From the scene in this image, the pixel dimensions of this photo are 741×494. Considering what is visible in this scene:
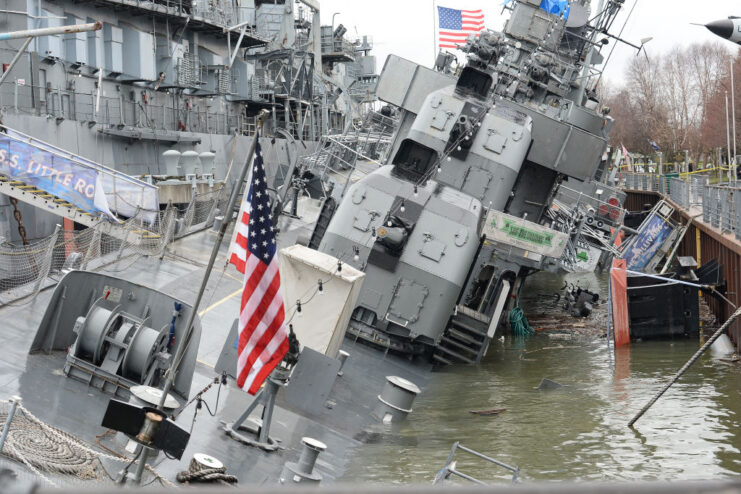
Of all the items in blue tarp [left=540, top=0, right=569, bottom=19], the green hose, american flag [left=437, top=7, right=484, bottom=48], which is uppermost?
blue tarp [left=540, top=0, right=569, bottom=19]

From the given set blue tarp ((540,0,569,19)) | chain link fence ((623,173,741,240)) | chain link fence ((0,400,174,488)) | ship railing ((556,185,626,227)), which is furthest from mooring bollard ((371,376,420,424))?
blue tarp ((540,0,569,19))

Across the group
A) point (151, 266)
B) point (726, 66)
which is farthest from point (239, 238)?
point (726, 66)

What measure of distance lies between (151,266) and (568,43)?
22892 millimetres

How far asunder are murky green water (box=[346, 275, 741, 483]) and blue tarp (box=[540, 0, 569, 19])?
16960 millimetres

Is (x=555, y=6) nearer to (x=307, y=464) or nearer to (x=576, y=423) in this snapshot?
(x=576, y=423)

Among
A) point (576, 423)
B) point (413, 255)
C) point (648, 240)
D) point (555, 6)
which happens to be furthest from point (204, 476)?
point (555, 6)

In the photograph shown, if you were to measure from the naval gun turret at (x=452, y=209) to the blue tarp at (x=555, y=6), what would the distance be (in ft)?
25.7

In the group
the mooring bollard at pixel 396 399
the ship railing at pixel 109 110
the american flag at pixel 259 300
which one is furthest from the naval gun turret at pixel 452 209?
the ship railing at pixel 109 110

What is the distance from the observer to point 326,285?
43.3 ft

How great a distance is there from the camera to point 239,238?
11070 mm

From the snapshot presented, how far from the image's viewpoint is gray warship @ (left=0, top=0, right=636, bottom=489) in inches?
398

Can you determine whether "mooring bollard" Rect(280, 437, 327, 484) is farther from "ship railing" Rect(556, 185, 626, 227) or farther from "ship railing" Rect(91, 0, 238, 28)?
"ship railing" Rect(91, 0, 238, 28)

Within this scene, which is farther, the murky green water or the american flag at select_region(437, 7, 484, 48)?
the american flag at select_region(437, 7, 484, 48)

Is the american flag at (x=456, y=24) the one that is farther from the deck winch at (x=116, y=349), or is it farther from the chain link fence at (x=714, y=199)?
the deck winch at (x=116, y=349)
